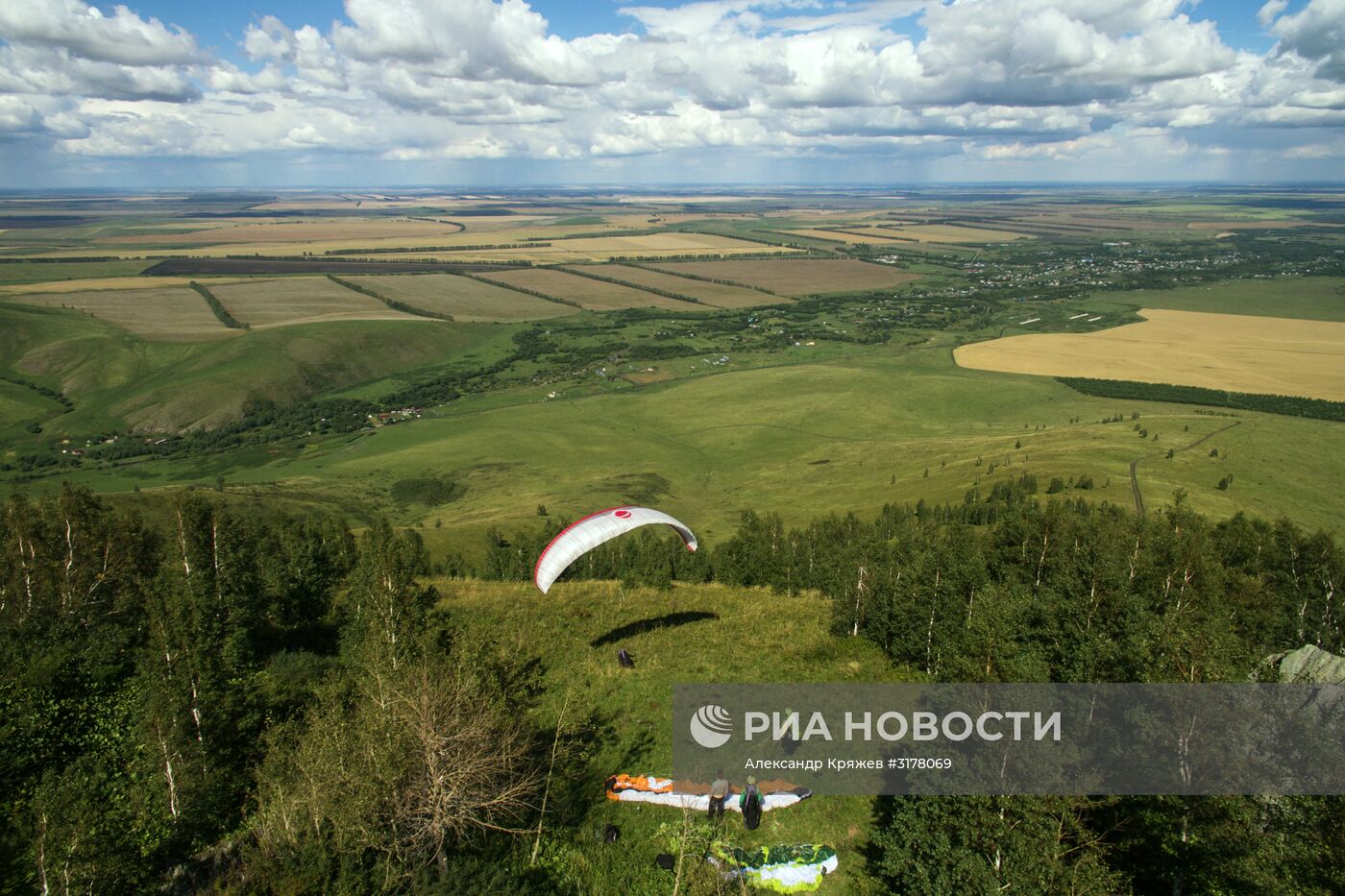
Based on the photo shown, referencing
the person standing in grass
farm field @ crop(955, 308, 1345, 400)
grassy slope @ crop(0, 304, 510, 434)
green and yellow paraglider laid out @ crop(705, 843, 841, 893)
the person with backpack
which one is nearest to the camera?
green and yellow paraglider laid out @ crop(705, 843, 841, 893)

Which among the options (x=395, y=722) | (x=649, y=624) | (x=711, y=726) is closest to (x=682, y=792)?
(x=711, y=726)

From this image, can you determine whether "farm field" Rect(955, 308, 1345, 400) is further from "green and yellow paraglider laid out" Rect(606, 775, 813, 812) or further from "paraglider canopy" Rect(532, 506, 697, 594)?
"green and yellow paraglider laid out" Rect(606, 775, 813, 812)

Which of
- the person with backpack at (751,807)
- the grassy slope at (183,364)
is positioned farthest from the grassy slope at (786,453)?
the person with backpack at (751,807)

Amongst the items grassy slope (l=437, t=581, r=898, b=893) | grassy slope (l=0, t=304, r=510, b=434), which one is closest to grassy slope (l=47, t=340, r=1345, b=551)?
grassy slope (l=0, t=304, r=510, b=434)

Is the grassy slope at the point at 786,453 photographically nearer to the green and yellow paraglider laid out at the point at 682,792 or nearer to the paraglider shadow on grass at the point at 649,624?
the paraglider shadow on grass at the point at 649,624

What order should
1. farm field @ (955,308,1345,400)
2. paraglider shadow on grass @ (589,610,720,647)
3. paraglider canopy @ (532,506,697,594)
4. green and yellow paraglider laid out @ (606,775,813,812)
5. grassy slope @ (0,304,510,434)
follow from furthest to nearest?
grassy slope @ (0,304,510,434) → farm field @ (955,308,1345,400) → paraglider shadow on grass @ (589,610,720,647) → paraglider canopy @ (532,506,697,594) → green and yellow paraglider laid out @ (606,775,813,812)

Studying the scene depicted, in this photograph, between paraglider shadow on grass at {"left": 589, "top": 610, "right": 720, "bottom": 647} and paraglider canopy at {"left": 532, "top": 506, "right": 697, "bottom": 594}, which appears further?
paraglider shadow on grass at {"left": 589, "top": 610, "right": 720, "bottom": 647}
